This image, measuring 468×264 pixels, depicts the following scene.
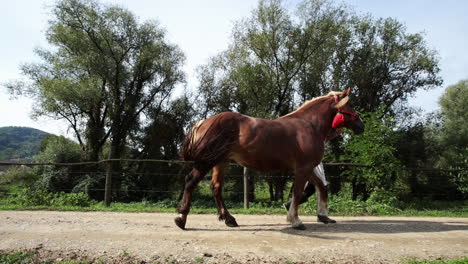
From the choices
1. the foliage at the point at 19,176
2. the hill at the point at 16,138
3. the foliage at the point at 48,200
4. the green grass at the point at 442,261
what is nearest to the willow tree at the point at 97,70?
the foliage at the point at 19,176

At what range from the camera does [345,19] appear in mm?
19297

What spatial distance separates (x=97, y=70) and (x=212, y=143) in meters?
16.0

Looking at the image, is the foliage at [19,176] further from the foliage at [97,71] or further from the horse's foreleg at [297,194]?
the horse's foreleg at [297,194]

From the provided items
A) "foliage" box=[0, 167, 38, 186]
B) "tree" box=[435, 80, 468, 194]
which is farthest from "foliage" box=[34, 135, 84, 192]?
"tree" box=[435, 80, 468, 194]

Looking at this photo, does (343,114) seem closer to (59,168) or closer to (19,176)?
(59,168)

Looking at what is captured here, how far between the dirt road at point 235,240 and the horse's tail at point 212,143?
1.15 metres

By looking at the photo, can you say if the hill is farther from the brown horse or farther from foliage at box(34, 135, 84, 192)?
the brown horse

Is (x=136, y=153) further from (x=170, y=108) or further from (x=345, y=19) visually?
(x=345, y=19)

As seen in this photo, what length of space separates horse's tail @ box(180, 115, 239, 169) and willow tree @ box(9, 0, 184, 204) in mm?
14355

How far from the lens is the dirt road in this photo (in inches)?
142

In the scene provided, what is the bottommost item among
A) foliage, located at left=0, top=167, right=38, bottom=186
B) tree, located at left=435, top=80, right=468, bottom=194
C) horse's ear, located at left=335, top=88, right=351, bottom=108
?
foliage, located at left=0, top=167, right=38, bottom=186

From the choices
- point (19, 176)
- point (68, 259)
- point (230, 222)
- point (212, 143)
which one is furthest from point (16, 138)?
point (68, 259)

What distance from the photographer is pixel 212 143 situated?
486cm

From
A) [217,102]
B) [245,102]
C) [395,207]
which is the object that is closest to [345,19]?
[245,102]
